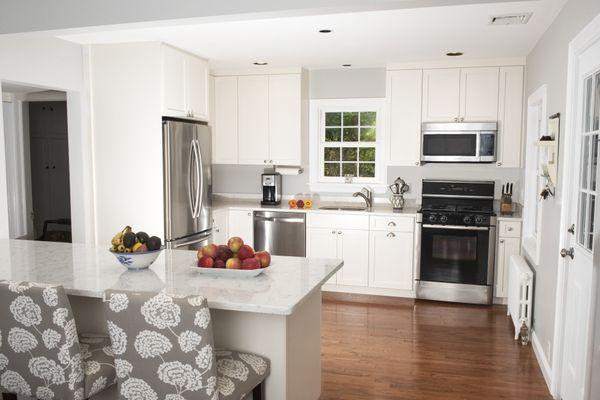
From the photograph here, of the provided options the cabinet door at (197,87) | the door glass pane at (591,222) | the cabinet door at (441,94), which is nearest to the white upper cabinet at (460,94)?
the cabinet door at (441,94)

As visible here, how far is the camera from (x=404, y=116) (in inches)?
219

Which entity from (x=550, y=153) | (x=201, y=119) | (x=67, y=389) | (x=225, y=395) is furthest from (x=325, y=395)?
(x=201, y=119)

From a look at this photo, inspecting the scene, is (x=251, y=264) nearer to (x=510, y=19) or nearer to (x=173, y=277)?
(x=173, y=277)

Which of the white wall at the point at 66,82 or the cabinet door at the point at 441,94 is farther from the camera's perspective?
the cabinet door at the point at 441,94

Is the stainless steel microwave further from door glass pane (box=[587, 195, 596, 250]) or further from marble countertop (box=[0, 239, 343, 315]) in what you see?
marble countertop (box=[0, 239, 343, 315])

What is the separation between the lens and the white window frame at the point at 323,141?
5938 mm

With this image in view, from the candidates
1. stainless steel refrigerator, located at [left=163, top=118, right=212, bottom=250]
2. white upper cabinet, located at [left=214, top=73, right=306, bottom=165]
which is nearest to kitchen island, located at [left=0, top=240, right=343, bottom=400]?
stainless steel refrigerator, located at [left=163, top=118, right=212, bottom=250]

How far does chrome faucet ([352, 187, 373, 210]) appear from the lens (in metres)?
5.79

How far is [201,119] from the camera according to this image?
17.4ft

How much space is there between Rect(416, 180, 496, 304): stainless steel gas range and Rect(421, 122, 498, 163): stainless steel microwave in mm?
526

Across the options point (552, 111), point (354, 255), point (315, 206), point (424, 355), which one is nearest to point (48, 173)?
point (315, 206)

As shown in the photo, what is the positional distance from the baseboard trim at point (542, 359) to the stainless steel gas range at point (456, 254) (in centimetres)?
104

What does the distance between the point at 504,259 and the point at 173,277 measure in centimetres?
365

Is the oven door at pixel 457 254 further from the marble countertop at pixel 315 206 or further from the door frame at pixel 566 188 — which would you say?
the door frame at pixel 566 188
